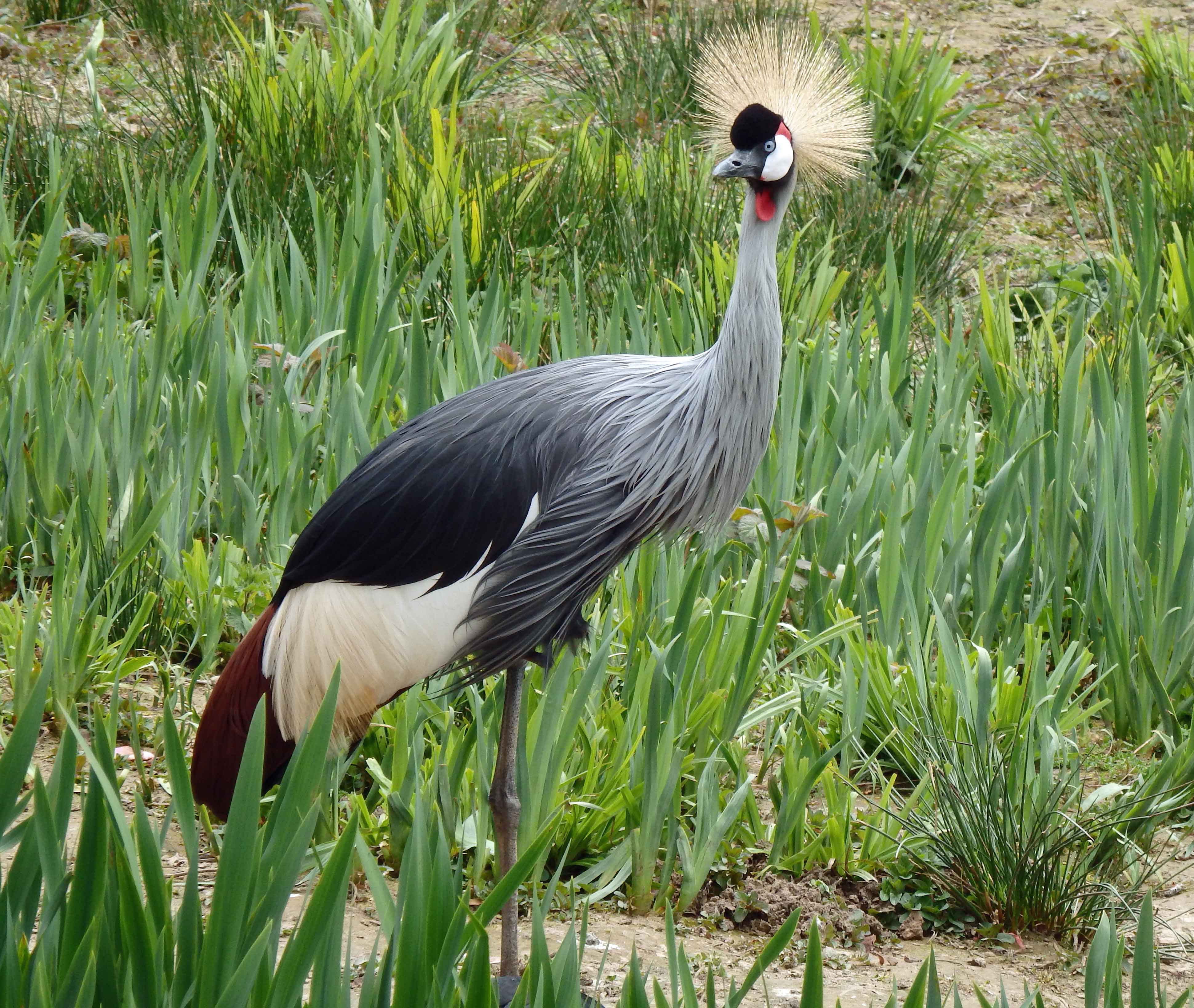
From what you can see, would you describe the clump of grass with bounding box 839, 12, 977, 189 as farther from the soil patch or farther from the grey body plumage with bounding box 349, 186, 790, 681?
the soil patch

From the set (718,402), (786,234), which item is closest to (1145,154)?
(786,234)

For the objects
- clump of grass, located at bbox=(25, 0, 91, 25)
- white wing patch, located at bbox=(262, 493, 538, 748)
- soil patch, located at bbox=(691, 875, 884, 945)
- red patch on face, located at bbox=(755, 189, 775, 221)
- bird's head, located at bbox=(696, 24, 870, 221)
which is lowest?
soil patch, located at bbox=(691, 875, 884, 945)

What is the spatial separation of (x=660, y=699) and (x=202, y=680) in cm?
109

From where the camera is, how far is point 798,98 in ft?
7.41

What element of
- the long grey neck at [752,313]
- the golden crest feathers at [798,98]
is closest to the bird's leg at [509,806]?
the long grey neck at [752,313]

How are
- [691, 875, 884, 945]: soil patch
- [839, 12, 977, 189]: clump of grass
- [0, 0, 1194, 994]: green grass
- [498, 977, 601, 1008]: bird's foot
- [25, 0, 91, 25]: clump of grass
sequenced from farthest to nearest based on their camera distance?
[25, 0, 91, 25]: clump of grass, [839, 12, 977, 189]: clump of grass, [691, 875, 884, 945]: soil patch, [498, 977, 601, 1008]: bird's foot, [0, 0, 1194, 994]: green grass

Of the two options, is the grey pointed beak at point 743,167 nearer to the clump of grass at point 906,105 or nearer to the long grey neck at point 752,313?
the long grey neck at point 752,313

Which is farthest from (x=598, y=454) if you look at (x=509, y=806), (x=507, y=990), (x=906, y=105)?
(x=906, y=105)

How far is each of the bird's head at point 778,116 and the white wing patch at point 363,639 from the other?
0.62m

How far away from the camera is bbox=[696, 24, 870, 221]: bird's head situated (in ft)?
6.70

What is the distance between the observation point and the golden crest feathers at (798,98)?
2248 millimetres

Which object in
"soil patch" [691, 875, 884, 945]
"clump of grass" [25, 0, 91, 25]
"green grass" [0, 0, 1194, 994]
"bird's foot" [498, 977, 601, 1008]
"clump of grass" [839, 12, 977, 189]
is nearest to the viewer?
"green grass" [0, 0, 1194, 994]

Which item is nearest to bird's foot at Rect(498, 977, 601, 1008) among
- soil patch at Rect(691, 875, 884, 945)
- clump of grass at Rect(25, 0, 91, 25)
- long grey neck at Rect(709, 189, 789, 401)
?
soil patch at Rect(691, 875, 884, 945)

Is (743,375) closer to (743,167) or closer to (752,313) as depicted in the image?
(752,313)
